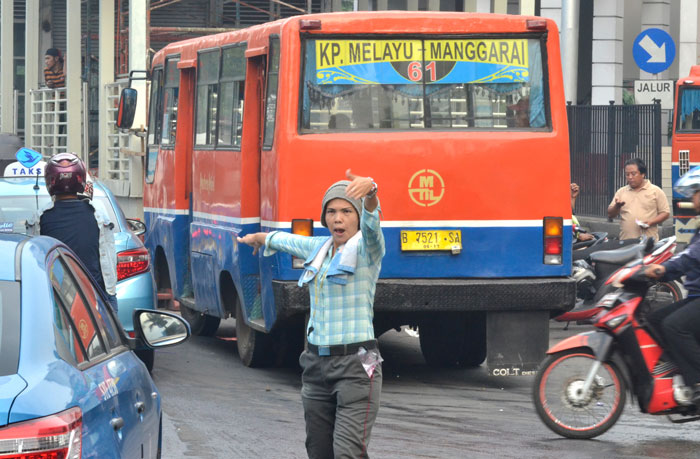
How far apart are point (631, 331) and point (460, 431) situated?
4.07 ft

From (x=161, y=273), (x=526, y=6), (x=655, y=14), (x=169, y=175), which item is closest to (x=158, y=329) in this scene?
(x=169, y=175)

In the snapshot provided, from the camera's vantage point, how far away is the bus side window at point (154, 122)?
1518cm

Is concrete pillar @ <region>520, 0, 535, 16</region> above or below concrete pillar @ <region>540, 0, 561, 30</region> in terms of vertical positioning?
below

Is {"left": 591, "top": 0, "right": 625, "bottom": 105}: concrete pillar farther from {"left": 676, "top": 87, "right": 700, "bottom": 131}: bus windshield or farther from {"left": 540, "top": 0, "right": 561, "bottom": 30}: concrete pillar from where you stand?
{"left": 676, "top": 87, "right": 700, "bottom": 131}: bus windshield

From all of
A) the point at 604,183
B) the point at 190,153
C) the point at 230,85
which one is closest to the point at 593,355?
the point at 230,85

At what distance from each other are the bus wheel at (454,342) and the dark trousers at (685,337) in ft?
11.0

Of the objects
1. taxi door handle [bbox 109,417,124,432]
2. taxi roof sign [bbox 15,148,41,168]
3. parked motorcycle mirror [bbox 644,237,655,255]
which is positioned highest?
taxi roof sign [bbox 15,148,41,168]

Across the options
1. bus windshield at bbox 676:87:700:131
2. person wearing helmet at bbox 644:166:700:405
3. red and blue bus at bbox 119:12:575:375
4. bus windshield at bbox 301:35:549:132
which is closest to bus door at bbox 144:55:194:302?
red and blue bus at bbox 119:12:575:375

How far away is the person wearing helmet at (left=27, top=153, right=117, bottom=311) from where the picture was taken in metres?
8.95

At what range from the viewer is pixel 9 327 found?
426 cm

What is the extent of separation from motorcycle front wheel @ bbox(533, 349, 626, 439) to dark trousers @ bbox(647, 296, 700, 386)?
0.39m

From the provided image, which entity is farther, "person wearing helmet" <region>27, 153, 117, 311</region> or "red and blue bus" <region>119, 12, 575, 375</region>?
"red and blue bus" <region>119, 12, 575, 375</region>

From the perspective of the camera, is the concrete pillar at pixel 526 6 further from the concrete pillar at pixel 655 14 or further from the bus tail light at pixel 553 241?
the bus tail light at pixel 553 241

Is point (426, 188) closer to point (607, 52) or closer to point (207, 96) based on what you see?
point (207, 96)
